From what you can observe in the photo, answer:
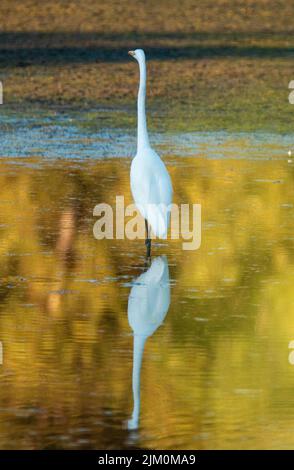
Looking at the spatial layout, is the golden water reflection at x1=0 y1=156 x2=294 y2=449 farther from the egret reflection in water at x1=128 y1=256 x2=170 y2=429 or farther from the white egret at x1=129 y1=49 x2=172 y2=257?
the white egret at x1=129 y1=49 x2=172 y2=257

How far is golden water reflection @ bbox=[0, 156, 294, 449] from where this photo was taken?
6.26m

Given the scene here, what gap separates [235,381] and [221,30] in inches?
976

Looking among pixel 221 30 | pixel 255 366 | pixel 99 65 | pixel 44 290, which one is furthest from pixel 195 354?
pixel 221 30

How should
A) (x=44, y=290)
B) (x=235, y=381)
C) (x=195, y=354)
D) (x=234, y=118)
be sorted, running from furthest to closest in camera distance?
(x=234, y=118), (x=44, y=290), (x=195, y=354), (x=235, y=381)

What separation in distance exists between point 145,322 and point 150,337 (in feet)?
1.26

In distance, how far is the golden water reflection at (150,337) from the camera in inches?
247

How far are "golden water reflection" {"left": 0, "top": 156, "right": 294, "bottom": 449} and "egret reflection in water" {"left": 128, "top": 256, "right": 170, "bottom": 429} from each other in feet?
0.15

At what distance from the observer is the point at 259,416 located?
6379 mm

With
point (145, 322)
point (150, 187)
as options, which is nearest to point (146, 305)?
point (145, 322)

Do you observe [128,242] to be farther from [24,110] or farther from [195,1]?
[195,1]

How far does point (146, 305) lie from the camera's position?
8.68 m

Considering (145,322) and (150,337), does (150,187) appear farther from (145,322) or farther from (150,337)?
(150,337)

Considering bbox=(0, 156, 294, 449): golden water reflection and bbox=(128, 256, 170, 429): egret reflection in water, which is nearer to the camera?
bbox=(0, 156, 294, 449): golden water reflection

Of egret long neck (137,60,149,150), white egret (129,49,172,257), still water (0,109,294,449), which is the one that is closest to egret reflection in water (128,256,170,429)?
still water (0,109,294,449)
